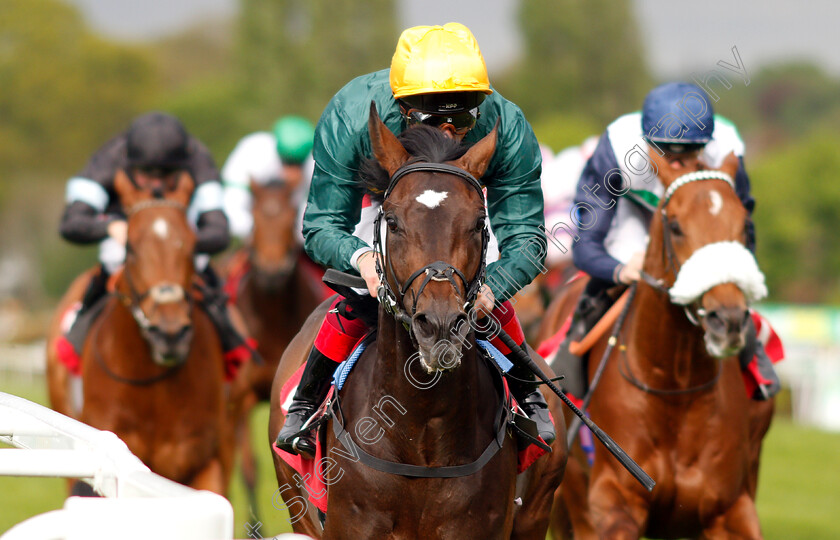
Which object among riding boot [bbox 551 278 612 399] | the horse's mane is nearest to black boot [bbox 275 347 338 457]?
the horse's mane

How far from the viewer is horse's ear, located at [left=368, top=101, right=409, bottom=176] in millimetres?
3463

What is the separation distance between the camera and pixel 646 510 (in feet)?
16.5

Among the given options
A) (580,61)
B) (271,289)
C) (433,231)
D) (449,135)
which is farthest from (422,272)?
(580,61)

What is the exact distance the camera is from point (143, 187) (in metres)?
6.74

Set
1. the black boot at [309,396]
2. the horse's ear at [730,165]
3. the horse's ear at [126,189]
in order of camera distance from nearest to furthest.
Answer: the black boot at [309,396], the horse's ear at [730,165], the horse's ear at [126,189]

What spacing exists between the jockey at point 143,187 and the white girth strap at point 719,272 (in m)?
3.14

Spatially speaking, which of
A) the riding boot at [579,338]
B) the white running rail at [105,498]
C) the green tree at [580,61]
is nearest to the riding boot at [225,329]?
the riding boot at [579,338]

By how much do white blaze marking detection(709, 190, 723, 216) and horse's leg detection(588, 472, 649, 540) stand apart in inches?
48.1

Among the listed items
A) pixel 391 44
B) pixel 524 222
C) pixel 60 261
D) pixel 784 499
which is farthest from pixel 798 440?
pixel 60 261

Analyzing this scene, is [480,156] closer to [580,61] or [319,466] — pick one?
[319,466]

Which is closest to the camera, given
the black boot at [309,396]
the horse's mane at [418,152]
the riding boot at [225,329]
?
the horse's mane at [418,152]

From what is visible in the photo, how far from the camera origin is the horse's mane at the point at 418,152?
3.45 metres

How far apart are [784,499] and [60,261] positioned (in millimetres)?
49323

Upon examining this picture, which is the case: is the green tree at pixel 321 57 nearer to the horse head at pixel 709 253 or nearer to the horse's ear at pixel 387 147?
the horse head at pixel 709 253
